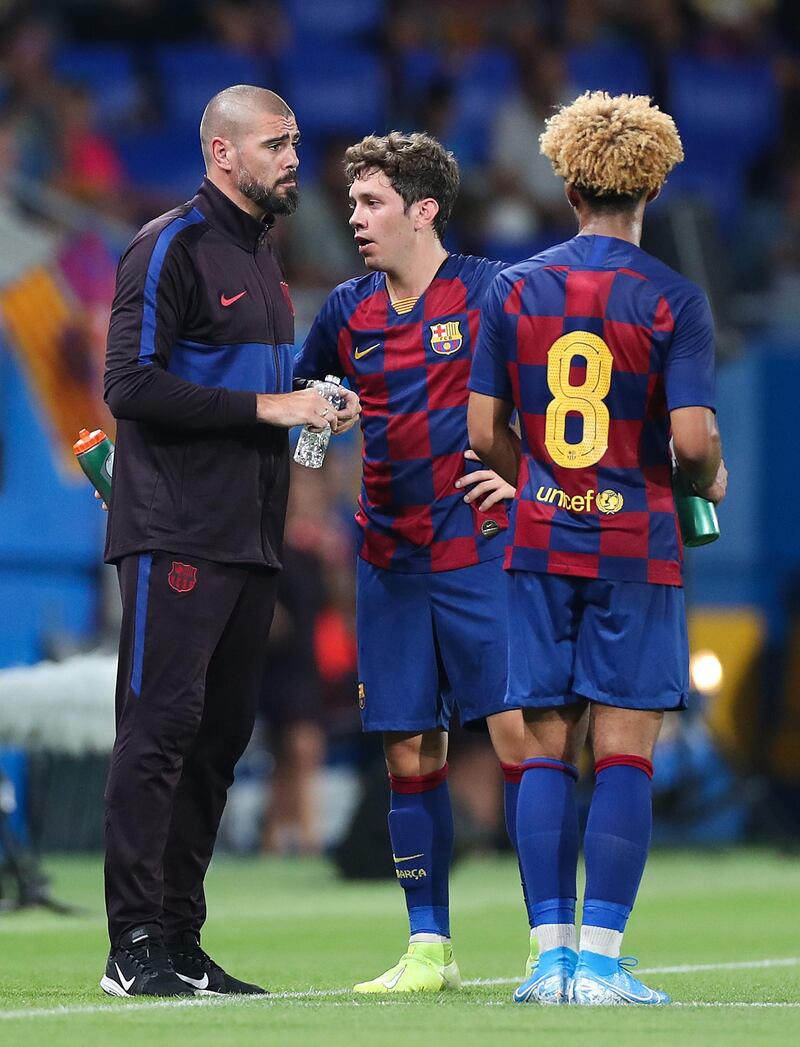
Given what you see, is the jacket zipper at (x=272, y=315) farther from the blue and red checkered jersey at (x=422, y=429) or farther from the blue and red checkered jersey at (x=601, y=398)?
the blue and red checkered jersey at (x=601, y=398)

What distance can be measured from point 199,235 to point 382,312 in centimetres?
60

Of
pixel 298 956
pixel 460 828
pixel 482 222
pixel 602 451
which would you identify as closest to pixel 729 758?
pixel 460 828

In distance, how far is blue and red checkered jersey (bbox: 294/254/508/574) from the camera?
579 cm

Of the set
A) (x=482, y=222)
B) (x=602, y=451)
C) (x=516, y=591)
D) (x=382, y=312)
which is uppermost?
(x=482, y=222)

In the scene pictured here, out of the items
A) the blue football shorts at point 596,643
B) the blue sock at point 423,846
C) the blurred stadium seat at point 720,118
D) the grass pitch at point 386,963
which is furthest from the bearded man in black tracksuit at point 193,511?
the blurred stadium seat at point 720,118

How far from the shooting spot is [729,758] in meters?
13.0

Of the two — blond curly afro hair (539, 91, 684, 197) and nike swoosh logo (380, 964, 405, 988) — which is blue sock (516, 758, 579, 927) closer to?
nike swoosh logo (380, 964, 405, 988)

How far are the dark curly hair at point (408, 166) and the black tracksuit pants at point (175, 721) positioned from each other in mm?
1139

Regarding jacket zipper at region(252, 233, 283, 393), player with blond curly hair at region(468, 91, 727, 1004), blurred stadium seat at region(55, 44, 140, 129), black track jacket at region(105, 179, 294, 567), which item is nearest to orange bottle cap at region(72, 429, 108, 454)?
black track jacket at region(105, 179, 294, 567)

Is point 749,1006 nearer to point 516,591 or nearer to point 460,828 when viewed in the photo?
point 516,591

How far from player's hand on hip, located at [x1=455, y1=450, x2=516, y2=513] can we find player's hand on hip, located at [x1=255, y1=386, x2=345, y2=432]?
41 cm

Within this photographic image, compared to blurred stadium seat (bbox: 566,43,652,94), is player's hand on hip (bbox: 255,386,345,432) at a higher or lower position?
lower

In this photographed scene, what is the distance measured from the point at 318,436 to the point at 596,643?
1.04m

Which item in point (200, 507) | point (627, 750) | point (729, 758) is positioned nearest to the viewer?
point (627, 750)
